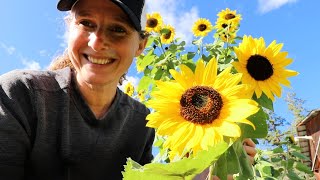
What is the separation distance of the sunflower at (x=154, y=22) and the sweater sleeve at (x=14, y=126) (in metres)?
2.46

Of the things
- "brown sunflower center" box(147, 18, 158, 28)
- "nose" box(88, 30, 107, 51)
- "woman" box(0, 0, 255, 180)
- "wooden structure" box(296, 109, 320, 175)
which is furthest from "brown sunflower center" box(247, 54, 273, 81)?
"wooden structure" box(296, 109, 320, 175)

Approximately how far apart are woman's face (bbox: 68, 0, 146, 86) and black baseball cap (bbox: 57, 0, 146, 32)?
1.4 inches

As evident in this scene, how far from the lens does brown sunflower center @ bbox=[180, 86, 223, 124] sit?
2.84ft

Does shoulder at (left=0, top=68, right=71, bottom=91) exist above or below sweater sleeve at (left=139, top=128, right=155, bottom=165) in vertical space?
above

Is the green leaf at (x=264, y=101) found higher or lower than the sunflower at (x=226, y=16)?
lower

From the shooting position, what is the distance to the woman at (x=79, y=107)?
1.74 m

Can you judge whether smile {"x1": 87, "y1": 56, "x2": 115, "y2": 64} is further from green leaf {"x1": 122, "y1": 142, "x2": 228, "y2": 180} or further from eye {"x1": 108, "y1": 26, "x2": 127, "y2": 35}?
green leaf {"x1": 122, "y1": 142, "x2": 228, "y2": 180}

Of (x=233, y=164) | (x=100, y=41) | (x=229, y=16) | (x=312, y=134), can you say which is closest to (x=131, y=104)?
(x=100, y=41)

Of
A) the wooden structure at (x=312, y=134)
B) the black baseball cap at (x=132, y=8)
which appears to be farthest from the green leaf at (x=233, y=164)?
the wooden structure at (x=312, y=134)

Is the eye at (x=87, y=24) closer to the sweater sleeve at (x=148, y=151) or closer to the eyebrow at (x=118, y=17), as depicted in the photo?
the eyebrow at (x=118, y=17)

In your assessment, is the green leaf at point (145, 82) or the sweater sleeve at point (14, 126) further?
the green leaf at point (145, 82)

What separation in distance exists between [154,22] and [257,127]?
11.6 feet

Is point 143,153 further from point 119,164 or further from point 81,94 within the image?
point 81,94

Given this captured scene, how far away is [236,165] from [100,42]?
1.15 meters
